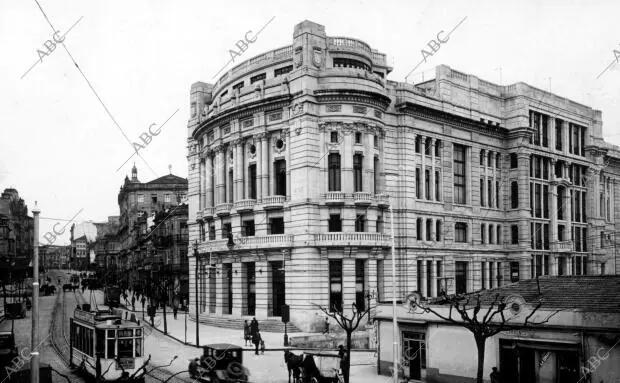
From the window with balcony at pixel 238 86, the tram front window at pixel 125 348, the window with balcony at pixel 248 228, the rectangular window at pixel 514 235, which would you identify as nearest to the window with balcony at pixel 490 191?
the rectangular window at pixel 514 235

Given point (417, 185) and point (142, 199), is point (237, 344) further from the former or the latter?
Result: point (142, 199)

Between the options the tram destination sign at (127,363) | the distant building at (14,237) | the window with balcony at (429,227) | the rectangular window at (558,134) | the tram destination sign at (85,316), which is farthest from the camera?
the distant building at (14,237)

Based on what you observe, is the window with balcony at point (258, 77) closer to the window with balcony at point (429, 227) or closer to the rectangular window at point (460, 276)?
the window with balcony at point (429, 227)

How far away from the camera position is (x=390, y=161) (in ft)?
160

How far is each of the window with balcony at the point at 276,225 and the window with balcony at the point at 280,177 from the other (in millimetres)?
2094

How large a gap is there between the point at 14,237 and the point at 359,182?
Result: 249ft

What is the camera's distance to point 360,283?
151 feet

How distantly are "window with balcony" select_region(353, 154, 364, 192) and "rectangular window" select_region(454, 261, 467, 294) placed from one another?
44.1 ft

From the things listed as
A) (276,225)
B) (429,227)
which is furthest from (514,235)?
(276,225)

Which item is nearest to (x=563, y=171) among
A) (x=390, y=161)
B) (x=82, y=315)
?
(x=390, y=161)

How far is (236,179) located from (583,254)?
40031 mm

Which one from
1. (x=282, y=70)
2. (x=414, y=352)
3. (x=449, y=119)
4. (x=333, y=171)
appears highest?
(x=282, y=70)

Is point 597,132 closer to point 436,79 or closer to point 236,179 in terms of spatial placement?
point 436,79

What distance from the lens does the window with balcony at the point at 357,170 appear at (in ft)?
152
